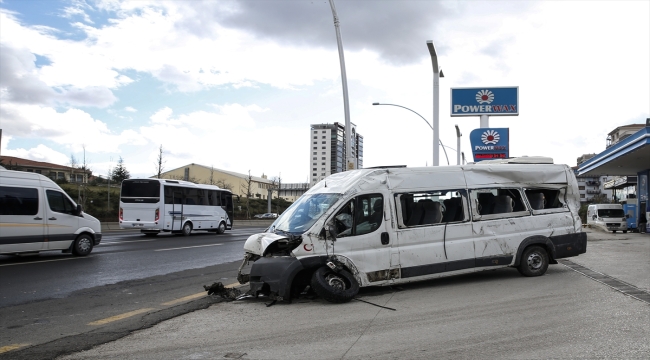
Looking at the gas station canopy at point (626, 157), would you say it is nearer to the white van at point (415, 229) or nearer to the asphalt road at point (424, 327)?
the white van at point (415, 229)

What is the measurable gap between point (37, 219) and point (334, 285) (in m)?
9.49

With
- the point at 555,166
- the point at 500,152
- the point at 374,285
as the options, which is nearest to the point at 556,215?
the point at 555,166

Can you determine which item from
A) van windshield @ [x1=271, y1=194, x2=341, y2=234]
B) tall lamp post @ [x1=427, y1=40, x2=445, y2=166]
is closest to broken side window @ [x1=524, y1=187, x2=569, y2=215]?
van windshield @ [x1=271, y1=194, x2=341, y2=234]

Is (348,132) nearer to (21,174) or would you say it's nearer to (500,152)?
(500,152)

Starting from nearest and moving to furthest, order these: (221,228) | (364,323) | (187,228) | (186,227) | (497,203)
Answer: (364,323) < (497,203) < (186,227) < (187,228) < (221,228)

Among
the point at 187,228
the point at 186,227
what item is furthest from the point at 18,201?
the point at 187,228

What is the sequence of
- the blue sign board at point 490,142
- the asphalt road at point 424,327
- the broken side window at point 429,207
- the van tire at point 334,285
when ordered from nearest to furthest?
1. the asphalt road at point 424,327
2. the van tire at point 334,285
3. the broken side window at point 429,207
4. the blue sign board at point 490,142

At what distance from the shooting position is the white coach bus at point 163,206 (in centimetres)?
2558

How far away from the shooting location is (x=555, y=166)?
34.7ft

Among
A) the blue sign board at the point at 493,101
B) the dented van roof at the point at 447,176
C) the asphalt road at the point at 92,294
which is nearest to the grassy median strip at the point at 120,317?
the asphalt road at the point at 92,294

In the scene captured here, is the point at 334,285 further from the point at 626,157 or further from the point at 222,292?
the point at 626,157

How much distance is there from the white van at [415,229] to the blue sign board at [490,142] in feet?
33.3

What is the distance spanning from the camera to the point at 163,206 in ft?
84.5

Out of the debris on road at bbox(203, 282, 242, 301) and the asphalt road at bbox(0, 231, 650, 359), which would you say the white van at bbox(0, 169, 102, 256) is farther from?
the debris on road at bbox(203, 282, 242, 301)
